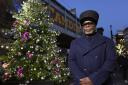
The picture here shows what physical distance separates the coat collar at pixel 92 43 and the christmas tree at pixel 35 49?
8.01 m

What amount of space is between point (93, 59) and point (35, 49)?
29.4 ft

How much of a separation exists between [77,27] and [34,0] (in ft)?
70.8

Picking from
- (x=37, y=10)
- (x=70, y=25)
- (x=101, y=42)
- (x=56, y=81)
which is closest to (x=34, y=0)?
(x=37, y=10)

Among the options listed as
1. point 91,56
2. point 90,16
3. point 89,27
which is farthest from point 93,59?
point 90,16

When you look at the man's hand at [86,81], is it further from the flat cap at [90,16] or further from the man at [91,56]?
the flat cap at [90,16]

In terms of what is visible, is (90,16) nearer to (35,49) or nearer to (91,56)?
(91,56)

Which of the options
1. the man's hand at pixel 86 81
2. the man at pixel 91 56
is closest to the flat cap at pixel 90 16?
the man at pixel 91 56

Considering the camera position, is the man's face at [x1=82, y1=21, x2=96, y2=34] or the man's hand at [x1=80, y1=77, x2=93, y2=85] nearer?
the man's hand at [x1=80, y1=77, x2=93, y2=85]

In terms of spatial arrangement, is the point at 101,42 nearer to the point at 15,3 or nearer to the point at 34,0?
the point at 34,0

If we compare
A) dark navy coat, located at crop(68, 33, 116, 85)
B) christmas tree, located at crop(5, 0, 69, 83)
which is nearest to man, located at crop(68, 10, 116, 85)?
dark navy coat, located at crop(68, 33, 116, 85)

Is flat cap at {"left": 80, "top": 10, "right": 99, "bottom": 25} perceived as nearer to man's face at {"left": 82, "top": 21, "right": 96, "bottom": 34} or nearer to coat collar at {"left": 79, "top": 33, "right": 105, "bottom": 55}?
man's face at {"left": 82, "top": 21, "right": 96, "bottom": 34}

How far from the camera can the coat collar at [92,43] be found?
4621 mm

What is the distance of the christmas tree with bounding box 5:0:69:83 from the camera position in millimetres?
12961

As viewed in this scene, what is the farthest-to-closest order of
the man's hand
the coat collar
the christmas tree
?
the christmas tree → the coat collar → the man's hand
